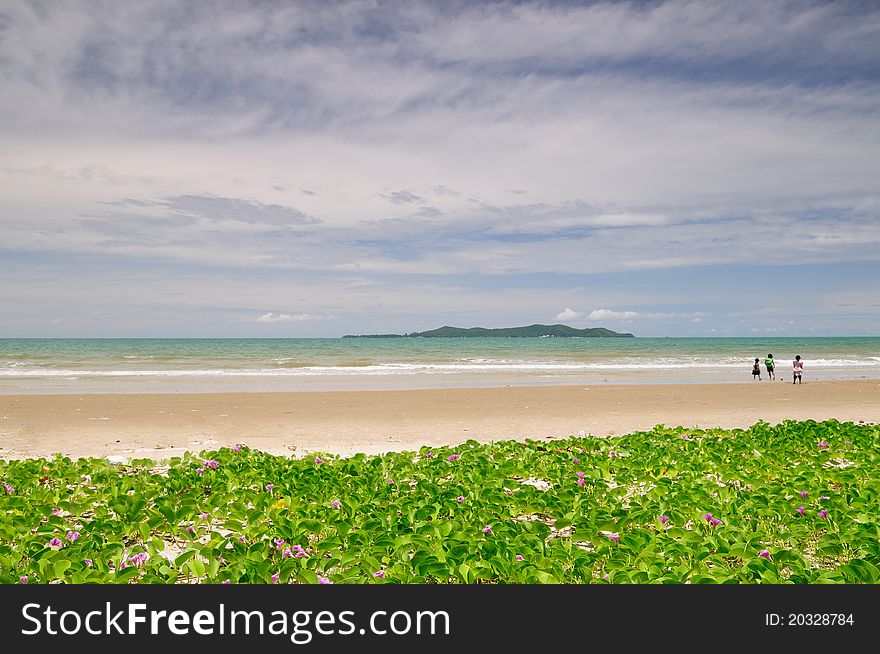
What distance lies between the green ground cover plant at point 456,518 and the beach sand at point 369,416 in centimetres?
313

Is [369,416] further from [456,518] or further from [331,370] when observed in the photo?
[331,370]

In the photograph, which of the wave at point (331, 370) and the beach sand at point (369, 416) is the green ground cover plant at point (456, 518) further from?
the wave at point (331, 370)

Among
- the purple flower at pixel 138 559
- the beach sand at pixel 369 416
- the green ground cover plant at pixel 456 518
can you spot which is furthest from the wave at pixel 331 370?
the purple flower at pixel 138 559

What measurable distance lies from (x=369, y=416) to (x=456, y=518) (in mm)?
10308

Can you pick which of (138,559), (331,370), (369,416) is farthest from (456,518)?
(331,370)

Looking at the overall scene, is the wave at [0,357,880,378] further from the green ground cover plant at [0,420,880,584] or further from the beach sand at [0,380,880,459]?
the green ground cover plant at [0,420,880,584]

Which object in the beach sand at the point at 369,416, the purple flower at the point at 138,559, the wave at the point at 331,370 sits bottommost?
the wave at the point at 331,370

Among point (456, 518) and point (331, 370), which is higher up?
point (456, 518)

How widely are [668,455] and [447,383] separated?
19.8 metres

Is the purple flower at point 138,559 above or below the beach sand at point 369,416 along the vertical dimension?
above

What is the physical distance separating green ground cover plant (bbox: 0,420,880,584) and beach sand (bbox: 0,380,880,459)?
123 inches

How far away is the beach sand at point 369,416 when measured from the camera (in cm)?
1181

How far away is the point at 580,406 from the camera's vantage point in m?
18.2

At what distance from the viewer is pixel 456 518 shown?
5906 millimetres
